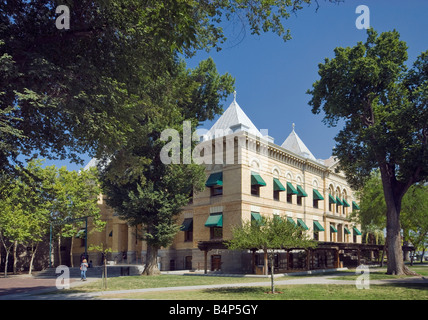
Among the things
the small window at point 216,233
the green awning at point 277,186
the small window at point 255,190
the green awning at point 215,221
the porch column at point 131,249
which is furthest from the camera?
the porch column at point 131,249

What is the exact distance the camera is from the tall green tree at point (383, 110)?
26500 mm

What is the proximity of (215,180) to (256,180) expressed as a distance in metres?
3.99

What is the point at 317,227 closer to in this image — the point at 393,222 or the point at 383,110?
the point at 393,222

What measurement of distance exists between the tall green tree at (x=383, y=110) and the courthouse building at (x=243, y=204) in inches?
294

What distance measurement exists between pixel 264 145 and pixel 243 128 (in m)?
3.01

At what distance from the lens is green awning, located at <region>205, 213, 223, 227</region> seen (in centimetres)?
3617

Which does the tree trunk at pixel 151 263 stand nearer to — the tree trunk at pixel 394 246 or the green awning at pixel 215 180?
the green awning at pixel 215 180

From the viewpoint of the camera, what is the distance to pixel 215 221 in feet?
119

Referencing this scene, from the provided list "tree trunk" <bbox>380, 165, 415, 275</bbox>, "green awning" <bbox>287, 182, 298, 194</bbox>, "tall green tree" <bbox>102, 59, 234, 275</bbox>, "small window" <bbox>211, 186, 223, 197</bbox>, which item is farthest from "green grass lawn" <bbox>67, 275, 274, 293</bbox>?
"green awning" <bbox>287, 182, 298, 194</bbox>

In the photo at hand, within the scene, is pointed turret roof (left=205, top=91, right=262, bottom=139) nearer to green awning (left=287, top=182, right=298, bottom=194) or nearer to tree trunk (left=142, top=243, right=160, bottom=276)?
green awning (left=287, top=182, right=298, bottom=194)

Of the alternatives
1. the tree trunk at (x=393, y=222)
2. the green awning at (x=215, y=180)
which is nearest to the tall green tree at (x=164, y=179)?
the green awning at (x=215, y=180)

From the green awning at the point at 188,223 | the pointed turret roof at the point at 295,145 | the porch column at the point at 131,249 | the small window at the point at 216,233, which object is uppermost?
the pointed turret roof at the point at 295,145

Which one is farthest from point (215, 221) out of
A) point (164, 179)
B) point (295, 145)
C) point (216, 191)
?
point (295, 145)
